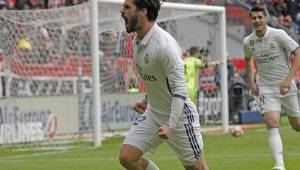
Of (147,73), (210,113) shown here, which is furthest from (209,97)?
(147,73)

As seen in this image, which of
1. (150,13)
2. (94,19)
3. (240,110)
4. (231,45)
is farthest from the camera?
(231,45)

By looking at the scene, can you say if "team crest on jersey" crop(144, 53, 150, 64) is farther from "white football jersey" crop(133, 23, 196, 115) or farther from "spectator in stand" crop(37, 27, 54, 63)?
"spectator in stand" crop(37, 27, 54, 63)

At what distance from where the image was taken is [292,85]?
44.8 ft

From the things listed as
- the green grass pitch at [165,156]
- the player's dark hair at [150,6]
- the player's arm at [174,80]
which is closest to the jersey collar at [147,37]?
the player's dark hair at [150,6]

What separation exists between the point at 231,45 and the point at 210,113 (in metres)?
7.18

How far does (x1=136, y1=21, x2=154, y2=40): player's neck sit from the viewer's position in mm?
8766

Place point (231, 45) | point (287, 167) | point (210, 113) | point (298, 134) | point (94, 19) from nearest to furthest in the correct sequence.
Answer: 1. point (287, 167)
2. point (94, 19)
3. point (298, 134)
4. point (210, 113)
5. point (231, 45)

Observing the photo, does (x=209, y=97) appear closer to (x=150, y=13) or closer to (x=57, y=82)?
(x=57, y=82)

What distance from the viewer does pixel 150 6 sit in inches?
342

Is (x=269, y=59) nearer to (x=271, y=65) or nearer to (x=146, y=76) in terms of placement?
(x=271, y=65)

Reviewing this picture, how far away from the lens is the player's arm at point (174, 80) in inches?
336

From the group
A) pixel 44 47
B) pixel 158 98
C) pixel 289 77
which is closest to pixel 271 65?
pixel 289 77

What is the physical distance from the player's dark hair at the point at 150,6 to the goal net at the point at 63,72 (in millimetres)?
12059

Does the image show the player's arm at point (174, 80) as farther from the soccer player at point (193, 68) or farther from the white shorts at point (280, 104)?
the soccer player at point (193, 68)
